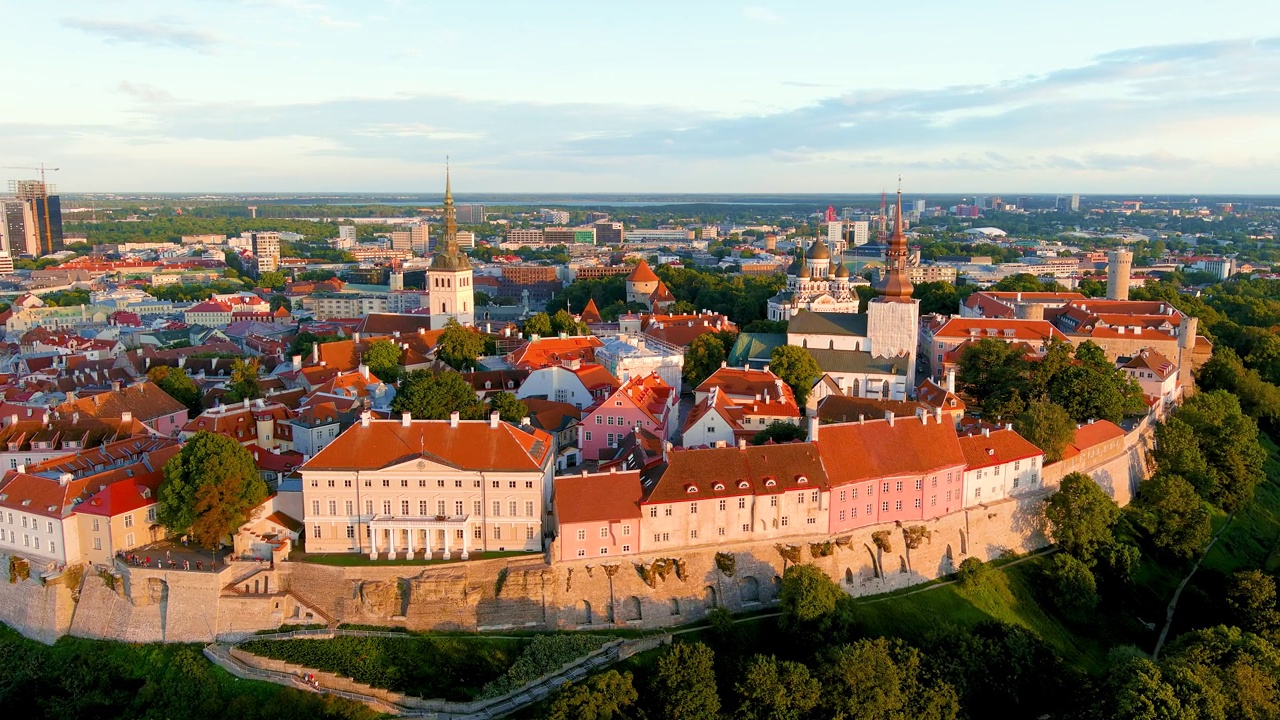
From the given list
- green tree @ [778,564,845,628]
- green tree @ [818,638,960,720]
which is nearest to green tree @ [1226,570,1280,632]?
green tree @ [818,638,960,720]

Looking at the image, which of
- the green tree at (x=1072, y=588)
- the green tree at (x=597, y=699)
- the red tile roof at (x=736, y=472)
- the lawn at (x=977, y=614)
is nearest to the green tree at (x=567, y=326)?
the red tile roof at (x=736, y=472)

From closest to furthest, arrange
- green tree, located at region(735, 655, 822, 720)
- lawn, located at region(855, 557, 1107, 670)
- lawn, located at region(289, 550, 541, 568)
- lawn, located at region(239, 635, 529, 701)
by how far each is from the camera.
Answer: green tree, located at region(735, 655, 822, 720) < lawn, located at region(239, 635, 529, 701) < lawn, located at region(289, 550, 541, 568) < lawn, located at region(855, 557, 1107, 670)

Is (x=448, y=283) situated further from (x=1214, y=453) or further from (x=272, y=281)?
(x=272, y=281)

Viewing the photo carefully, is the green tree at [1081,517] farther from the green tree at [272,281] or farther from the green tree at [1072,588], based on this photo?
the green tree at [272,281]

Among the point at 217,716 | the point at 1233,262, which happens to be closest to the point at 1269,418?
the point at 217,716

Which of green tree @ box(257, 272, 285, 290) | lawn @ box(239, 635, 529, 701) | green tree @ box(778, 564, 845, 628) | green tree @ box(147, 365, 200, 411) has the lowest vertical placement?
lawn @ box(239, 635, 529, 701)

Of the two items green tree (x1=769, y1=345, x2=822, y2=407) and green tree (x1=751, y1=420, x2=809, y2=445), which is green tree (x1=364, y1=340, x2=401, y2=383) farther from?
green tree (x1=751, y1=420, x2=809, y2=445)

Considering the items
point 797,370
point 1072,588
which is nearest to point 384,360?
point 797,370
